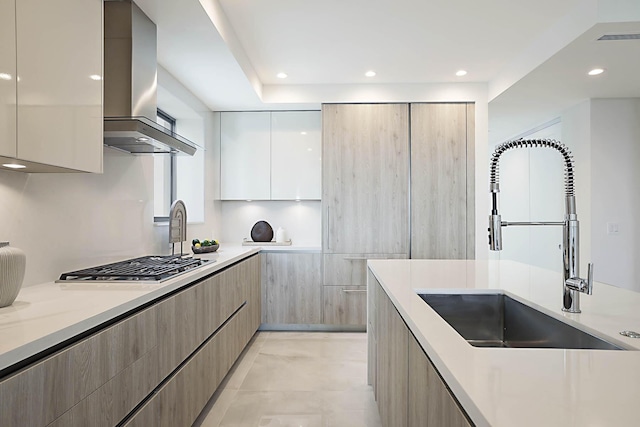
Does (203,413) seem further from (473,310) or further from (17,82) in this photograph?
(17,82)

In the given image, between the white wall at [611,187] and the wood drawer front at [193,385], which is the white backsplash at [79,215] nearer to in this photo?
the wood drawer front at [193,385]

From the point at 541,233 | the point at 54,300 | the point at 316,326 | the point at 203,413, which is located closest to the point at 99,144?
the point at 54,300

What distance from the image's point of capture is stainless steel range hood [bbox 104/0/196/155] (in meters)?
2.05

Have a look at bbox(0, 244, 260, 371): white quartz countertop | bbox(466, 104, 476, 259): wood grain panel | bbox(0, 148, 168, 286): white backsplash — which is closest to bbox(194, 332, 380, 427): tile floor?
bbox(0, 244, 260, 371): white quartz countertop

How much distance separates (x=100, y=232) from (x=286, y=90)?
8.39 ft

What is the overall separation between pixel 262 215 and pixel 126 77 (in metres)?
2.73

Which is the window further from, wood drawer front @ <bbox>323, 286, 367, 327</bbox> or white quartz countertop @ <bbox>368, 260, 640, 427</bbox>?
white quartz countertop @ <bbox>368, 260, 640, 427</bbox>

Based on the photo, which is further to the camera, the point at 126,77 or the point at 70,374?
the point at 126,77

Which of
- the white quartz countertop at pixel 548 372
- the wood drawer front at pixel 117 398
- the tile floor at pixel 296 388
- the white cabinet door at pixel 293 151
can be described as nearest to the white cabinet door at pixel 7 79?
the wood drawer front at pixel 117 398

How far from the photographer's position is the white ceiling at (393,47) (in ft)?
8.42

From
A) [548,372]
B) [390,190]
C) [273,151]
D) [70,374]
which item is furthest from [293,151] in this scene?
[548,372]

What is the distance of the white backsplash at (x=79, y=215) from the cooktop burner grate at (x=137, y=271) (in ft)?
0.38

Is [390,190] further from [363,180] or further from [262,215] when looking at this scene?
[262,215]

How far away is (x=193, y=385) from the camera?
7.00ft
